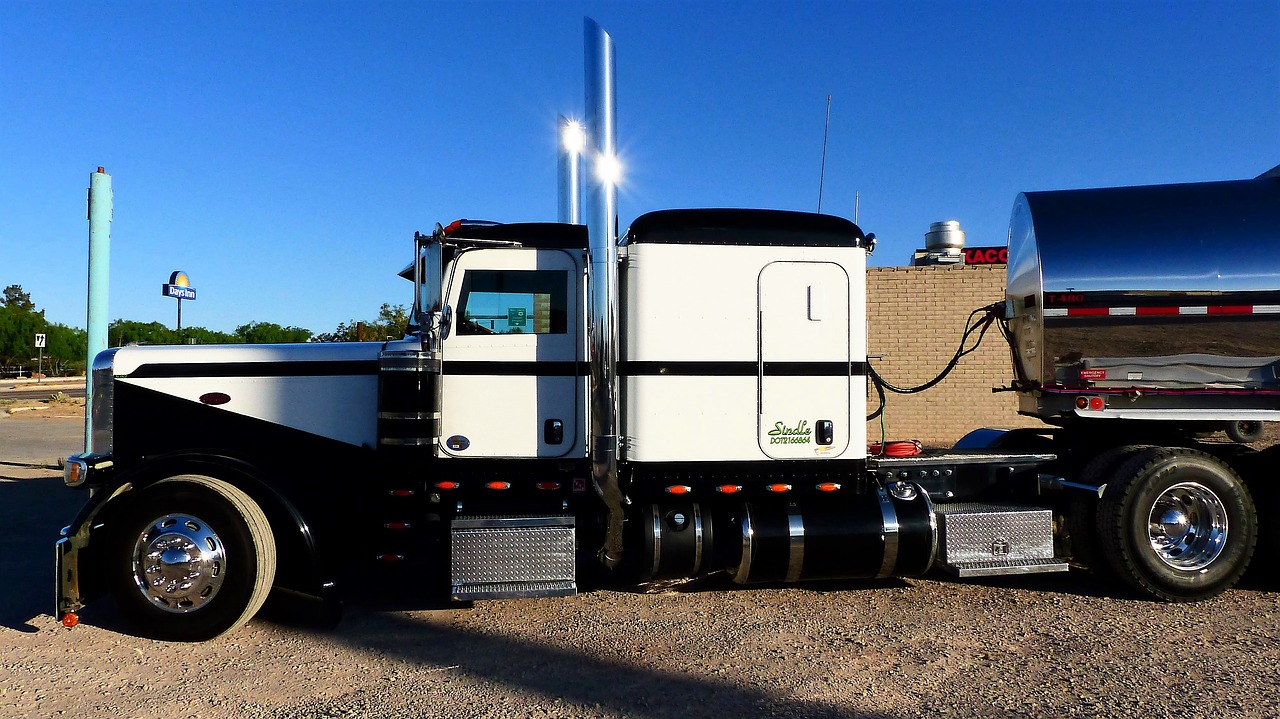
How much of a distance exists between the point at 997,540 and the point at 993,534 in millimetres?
52

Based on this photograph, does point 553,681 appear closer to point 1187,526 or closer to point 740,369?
point 740,369

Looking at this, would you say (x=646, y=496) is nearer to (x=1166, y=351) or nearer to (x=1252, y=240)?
(x=1166, y=351)

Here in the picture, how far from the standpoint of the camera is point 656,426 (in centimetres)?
526

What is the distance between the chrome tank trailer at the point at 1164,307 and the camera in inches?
222

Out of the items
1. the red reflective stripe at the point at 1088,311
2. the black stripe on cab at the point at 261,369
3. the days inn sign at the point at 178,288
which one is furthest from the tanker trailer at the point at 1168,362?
the days inn sign at the point at 178,288

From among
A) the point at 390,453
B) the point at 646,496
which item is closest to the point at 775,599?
the point at 646,496

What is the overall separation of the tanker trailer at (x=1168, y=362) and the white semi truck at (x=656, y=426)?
16mm

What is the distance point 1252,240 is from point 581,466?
15.9 feet

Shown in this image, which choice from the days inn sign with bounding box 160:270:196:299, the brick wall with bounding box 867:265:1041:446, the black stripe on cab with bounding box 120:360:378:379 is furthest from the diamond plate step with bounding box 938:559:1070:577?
the days inn sign with bounding box 160:270:196:299

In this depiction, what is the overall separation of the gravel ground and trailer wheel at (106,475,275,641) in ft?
0.57

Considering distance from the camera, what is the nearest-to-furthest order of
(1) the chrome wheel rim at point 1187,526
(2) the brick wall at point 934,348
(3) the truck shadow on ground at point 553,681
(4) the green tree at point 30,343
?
(3) the truck shadow on ground at point 553,681, (1) the chrome wheel rim at point 1187,526, (2) the brick wall at point 934,348, (4) the green tree at point 30,343

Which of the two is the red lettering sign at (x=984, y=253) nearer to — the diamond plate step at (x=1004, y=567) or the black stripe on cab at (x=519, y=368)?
the diamond plate step at (x=1004, y=567)

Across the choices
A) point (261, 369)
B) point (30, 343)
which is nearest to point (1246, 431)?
point (261, 369)

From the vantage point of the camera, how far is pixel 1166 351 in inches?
226
